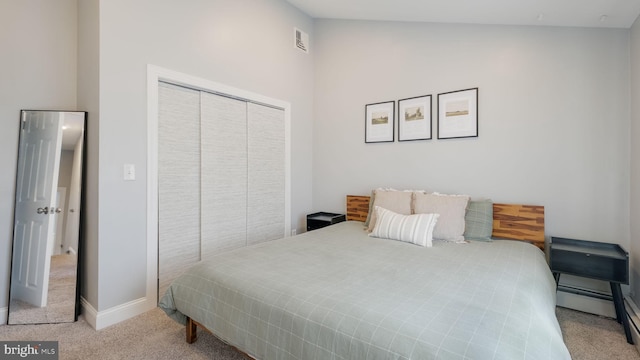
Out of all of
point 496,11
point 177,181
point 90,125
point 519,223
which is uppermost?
point 496,11

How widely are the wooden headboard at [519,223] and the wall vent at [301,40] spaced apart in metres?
2.86

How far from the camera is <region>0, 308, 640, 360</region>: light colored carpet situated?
70.1 inches

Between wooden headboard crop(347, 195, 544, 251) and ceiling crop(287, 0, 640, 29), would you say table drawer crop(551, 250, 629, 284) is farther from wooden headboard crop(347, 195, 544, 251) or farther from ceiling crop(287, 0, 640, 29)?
ceiling crop(287, 0, 640, 29)

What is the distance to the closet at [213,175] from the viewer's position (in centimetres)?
248

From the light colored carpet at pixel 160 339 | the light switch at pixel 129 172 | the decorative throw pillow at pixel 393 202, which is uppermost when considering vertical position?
the light switch at pixel 129 172

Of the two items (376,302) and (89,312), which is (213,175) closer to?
(89,312)

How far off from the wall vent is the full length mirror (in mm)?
2402

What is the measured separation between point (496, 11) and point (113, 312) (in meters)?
3.91

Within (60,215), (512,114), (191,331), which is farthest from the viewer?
(512,114)

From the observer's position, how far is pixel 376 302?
1270 mm

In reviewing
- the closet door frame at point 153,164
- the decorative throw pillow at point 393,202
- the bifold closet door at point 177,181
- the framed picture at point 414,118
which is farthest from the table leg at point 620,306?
the closet door frame at point 153,164

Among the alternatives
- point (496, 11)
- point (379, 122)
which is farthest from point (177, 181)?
point (496, 11)

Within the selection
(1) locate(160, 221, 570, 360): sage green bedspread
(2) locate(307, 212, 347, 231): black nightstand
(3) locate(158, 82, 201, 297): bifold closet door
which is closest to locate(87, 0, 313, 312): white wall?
(3) locate(158, 82, 201, 297): bifold closet door

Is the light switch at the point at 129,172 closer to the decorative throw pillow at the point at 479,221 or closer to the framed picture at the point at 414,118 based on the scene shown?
the framed picture at the point at 414,118
